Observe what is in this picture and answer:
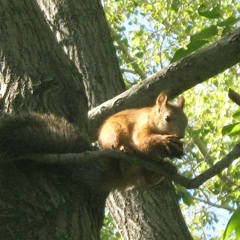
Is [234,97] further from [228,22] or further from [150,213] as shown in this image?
[150,213]

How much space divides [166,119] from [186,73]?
0.21m

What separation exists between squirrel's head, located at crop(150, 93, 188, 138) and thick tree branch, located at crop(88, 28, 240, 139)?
7cm

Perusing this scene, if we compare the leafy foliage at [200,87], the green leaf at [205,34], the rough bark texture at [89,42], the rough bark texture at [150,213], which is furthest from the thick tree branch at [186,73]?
the leafy foliage at [200,87]

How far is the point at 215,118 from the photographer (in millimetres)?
8336

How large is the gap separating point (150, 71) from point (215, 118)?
1.50 meters

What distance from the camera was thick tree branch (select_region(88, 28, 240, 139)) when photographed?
8.60 ft

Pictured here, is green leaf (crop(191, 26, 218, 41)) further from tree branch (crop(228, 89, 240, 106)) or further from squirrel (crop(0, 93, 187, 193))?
squirrel (crop(0, 93, 187, 193))

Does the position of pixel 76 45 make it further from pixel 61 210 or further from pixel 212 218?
pixel 212 218

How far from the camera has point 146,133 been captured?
103 inches

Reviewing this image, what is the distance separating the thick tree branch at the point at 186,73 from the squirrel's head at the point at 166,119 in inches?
2.7

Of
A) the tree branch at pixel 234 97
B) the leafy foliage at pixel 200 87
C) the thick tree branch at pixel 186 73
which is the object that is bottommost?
the tree branch at pixel 234 97

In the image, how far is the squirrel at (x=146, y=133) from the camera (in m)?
2.40

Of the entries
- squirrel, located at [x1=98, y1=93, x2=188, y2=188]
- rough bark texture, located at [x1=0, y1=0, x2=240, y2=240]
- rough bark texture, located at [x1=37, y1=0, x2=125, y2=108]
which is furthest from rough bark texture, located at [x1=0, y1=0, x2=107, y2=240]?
rough bark texture, located at [x1=37, y1=0, x2=125, y2=108]

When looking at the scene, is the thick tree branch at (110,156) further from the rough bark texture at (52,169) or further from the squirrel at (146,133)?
the squirrel at (146,133)
